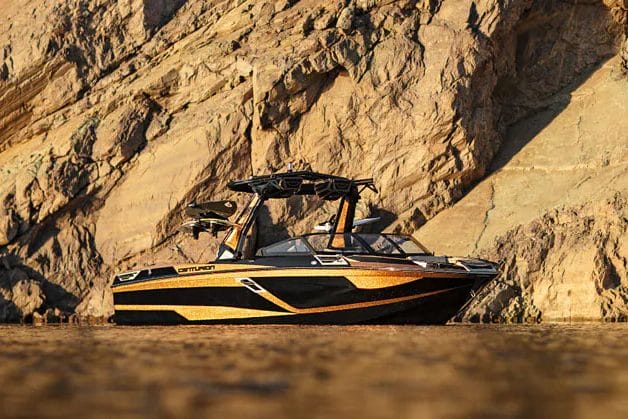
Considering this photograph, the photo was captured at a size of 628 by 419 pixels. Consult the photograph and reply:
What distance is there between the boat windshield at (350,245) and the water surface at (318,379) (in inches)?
278

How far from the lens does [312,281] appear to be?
18109 mm

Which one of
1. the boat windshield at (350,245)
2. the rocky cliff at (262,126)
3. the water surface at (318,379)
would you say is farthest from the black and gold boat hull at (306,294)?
the rocky cliff at (262,126)

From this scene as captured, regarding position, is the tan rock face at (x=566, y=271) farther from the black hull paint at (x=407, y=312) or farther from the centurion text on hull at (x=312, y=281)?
the black hull paint at (x=407, y=312)

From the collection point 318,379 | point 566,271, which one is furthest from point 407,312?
point 318,379

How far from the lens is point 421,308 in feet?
58.9

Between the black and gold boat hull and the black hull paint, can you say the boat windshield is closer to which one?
the black and gold boat hull

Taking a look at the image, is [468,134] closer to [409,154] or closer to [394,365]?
[409,154]

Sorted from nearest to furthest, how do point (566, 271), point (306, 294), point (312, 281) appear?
1. point (312, 281)
2. point (306, 294)
3. point (566, 271)

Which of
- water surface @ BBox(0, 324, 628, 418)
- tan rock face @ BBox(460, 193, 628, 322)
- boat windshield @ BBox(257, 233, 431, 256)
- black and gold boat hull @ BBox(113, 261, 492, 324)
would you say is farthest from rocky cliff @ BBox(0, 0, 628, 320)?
water surface @ BBox(0, 324, 628, 418)

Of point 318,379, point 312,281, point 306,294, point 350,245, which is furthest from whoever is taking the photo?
point 350,245

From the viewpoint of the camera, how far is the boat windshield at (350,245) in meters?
18.5

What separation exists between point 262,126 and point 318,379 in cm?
2146

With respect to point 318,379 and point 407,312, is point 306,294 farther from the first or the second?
point 318,379

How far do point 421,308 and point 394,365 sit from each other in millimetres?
9902
